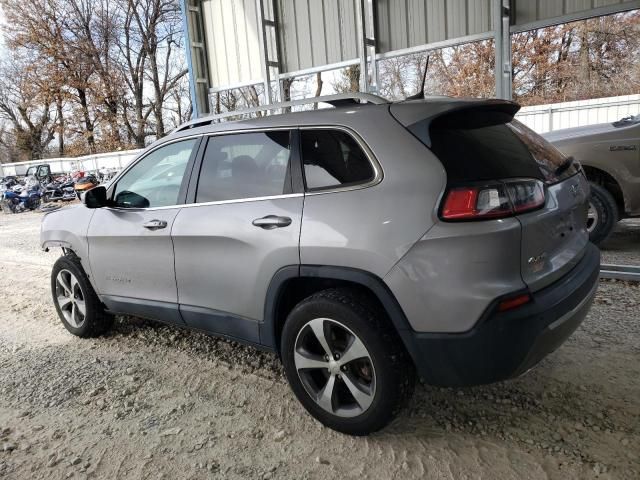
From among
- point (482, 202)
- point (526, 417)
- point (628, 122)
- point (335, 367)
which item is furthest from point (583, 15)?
point (335, 367)

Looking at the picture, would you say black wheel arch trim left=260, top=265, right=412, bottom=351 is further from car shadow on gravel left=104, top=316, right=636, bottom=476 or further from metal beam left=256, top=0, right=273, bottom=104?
metal beam left=256, top=0, right=273, bottom=104

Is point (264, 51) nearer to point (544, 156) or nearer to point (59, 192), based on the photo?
A: point (544, 156)

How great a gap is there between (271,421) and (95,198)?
2140 millimetres

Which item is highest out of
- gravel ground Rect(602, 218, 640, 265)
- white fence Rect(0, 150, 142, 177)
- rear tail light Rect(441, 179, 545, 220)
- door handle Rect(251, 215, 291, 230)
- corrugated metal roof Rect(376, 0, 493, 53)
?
corrugated metal roof Rect(376, 0, 493, 53)

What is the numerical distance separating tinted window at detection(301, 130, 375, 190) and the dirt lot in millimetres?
1346

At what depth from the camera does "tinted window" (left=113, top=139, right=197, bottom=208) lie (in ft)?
11.0

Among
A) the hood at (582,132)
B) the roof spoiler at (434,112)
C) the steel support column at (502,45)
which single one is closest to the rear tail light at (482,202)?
the roof spoiler at (434,112)

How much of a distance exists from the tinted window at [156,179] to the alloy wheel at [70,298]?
0.99 meters

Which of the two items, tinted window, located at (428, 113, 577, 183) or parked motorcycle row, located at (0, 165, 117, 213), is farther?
parked motorcycle row, located at (0, 165, 117, 213)

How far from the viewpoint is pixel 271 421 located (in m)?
2.77

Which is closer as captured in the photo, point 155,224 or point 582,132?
point 155,224

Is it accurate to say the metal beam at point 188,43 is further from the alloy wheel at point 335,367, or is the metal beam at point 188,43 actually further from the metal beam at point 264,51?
the alloy wheel at point 335,367

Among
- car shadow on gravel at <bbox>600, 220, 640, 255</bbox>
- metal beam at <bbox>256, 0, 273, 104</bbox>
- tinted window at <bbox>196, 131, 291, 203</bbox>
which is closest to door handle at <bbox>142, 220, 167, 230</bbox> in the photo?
tinted window at <bbox>196, 131, 291, 203</bbox>

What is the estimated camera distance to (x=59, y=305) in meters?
4.37
